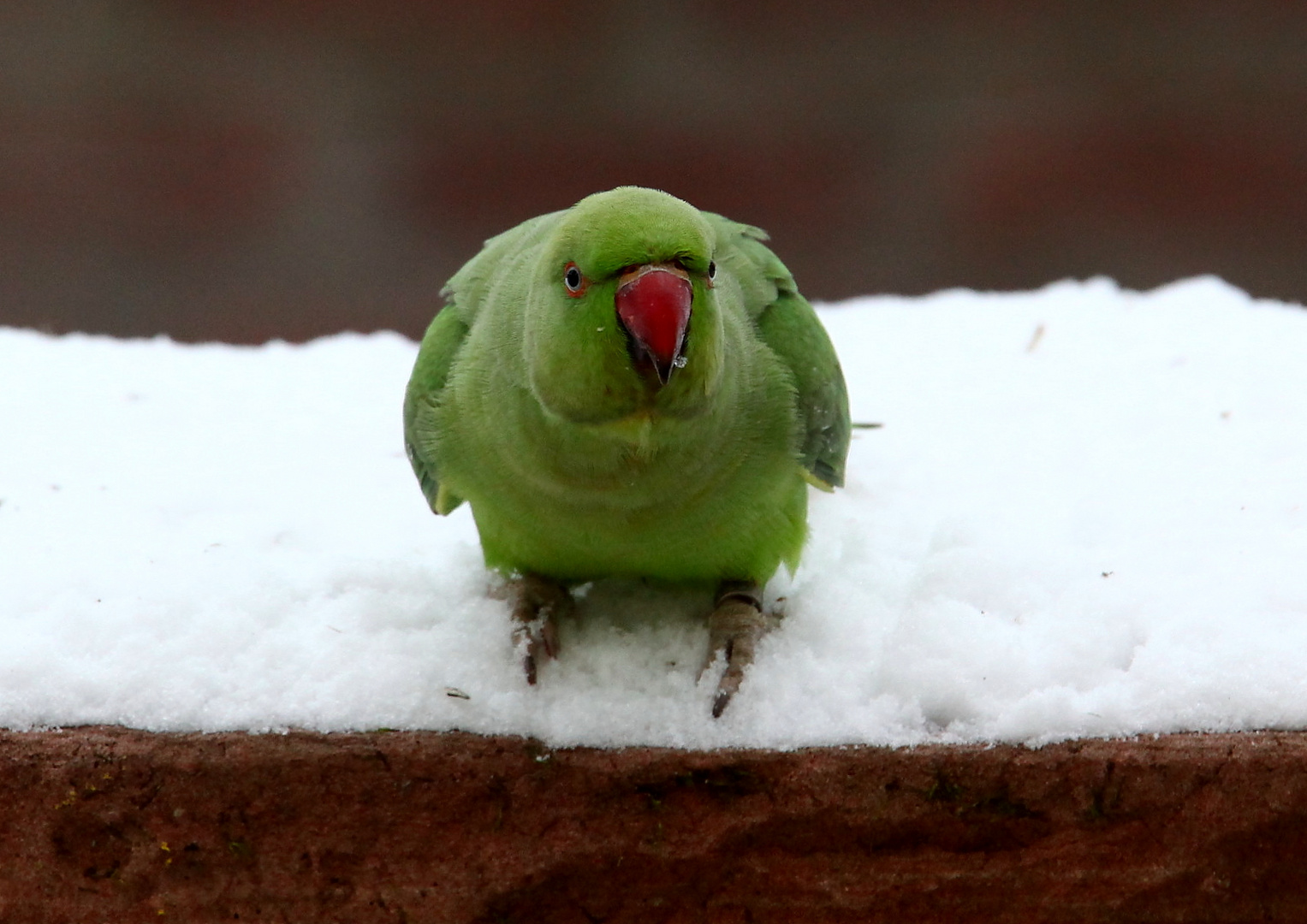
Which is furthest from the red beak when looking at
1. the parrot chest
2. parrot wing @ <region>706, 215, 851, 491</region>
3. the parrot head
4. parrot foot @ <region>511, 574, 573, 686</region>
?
parrot foot @ <region>511, 574, 573, 686</region>

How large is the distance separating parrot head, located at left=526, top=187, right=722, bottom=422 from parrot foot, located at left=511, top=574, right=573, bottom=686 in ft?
1.82

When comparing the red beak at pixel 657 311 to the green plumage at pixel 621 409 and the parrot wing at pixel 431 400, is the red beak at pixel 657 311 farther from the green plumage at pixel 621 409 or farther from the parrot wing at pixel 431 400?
the parrot wing at pixel 431 400

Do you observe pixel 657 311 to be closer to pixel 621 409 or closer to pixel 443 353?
pixel 621 409

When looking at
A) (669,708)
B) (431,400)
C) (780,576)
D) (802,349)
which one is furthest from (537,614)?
(802,349)

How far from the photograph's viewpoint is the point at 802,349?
234 cm

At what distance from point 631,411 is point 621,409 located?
17 millimetres

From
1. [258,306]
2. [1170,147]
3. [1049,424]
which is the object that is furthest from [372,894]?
[1170,147]

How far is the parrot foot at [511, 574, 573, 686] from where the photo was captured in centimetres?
222

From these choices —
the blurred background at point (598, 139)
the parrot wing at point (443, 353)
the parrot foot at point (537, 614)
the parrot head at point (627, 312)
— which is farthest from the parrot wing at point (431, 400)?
the blurred background at point (598, 139)

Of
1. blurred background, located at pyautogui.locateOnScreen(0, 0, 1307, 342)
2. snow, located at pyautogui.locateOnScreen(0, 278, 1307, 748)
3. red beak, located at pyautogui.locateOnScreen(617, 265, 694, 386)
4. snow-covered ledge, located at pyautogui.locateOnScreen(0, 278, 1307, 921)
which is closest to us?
red beak, located at pyautogui.locateOnScreen(617, 265, 694, 386)

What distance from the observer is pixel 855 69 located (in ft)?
16.1

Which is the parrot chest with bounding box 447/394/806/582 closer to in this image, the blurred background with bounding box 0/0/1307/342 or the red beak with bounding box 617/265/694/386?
the red beak with bounding box 617/265/694/386

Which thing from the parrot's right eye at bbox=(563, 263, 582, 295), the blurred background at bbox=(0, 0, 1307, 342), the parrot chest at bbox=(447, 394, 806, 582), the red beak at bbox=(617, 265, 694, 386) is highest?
the blurred background at bbox=(0, 0, 1307, 342)

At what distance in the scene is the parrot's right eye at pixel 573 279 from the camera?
1834 millimetres
